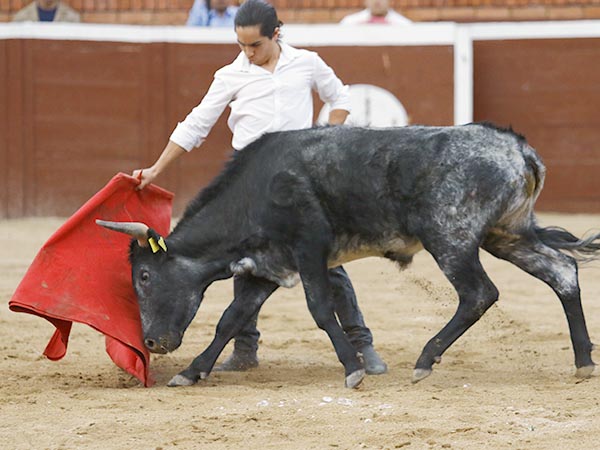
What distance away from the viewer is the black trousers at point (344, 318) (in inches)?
190

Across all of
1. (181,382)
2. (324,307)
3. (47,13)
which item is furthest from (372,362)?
(47,13)

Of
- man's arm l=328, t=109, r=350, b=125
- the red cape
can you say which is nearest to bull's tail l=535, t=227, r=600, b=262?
man's arm l=328, t=109, r=350, b=125

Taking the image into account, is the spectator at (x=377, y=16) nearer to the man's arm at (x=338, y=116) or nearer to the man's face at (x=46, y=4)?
the man's face at (x=46, y=4)

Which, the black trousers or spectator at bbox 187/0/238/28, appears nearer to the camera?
the black trousers

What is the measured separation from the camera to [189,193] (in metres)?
9.70

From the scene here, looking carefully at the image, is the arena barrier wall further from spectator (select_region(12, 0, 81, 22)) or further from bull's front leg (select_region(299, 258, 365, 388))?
bull's front leg (select_region(299, 258, 365, 388))

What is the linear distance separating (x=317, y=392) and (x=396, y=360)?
881 mm

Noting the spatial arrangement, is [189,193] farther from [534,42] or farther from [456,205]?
[456,205]

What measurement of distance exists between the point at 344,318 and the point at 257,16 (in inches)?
47.2

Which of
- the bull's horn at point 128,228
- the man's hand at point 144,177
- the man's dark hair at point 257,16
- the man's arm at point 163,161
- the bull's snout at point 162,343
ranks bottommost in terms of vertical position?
the bull's snout at point 162,343

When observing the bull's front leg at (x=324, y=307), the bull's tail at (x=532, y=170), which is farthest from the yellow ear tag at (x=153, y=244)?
the bull's tail at (x=532, y=170)

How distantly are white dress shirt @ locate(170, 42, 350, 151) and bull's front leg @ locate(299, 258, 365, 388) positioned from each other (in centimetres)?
60

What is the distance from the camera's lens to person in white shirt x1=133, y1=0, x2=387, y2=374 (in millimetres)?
4645

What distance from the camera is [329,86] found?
4820 mm
